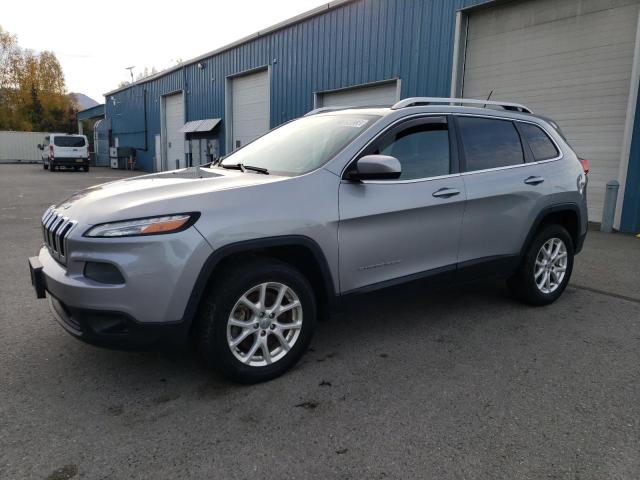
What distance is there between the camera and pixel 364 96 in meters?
13.6

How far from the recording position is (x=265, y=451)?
2.33m

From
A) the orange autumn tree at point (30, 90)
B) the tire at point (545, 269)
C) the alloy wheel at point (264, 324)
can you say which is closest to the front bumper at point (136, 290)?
the alloy wheel at point (264, 324)

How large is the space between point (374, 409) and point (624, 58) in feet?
28.5

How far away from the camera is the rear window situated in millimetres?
26561

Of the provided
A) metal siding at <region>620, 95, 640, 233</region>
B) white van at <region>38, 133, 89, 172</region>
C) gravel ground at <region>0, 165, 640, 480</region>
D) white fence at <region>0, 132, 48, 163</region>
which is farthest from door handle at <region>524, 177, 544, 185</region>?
white fence at <region>0, 132, 48, 163</region>

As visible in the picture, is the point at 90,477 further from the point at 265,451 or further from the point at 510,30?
the point at 510,30

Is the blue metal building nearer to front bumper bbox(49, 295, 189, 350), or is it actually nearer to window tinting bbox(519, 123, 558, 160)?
window tinting bbox(519, 123, 558, 160)

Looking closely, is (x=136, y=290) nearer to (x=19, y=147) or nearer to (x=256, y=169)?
(x=256, y=169)

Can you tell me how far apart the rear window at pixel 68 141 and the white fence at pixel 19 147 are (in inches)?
760

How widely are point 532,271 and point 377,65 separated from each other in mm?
9666

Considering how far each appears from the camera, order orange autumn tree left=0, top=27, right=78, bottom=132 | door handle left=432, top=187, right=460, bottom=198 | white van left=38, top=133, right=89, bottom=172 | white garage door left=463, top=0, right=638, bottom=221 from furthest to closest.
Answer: orange autumn tree left=0, top=27, right=78, bottom=132, white van left=38, top=133, right=89, bottom=172, white garage door left=463, top=0, right=638, bottom=221, door handle left=432, top=187, right=460, bottom=198

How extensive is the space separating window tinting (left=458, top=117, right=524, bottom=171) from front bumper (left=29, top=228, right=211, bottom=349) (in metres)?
2.34

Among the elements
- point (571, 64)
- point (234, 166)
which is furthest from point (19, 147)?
point (234, 166)

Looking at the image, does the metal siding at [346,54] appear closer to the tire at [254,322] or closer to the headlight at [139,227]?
the tire at [254,322]
